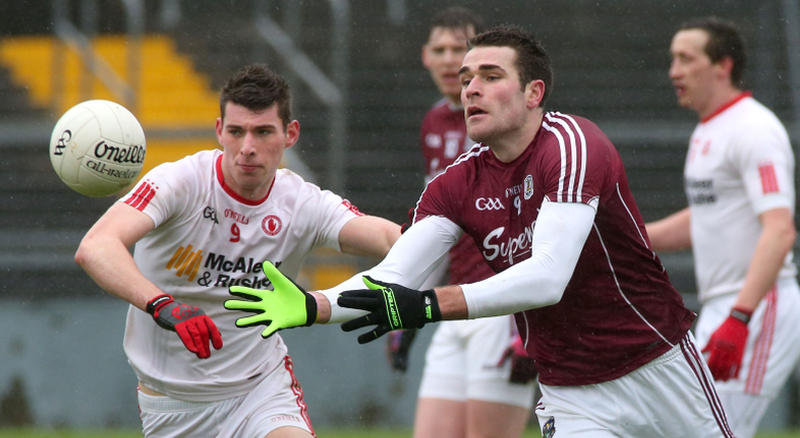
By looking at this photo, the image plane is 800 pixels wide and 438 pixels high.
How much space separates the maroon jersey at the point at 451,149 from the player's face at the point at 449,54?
105 millimetres

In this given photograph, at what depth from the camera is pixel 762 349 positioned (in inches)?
208

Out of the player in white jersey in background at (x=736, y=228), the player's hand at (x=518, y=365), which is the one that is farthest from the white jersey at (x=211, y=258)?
the player in white jersey in background at (x=736, y=228)

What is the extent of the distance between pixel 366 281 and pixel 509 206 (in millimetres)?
720

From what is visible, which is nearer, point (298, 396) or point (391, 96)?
point (298, 396)

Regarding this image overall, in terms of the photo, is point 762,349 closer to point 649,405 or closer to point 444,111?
point 649,405

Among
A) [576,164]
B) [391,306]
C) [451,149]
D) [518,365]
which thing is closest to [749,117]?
[451,149]

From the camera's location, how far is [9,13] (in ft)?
46.0

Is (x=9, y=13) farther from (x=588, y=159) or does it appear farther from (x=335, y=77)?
(x=588, y=159)

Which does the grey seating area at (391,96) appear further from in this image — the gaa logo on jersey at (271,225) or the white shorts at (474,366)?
the gaa logo on jersey at (271,225)

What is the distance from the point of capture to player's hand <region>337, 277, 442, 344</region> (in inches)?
126

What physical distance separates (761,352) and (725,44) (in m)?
1.63

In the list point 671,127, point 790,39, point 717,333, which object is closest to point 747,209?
point 717,333

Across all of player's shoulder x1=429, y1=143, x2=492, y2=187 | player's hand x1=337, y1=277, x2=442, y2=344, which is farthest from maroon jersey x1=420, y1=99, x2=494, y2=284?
player's hand x1=337, y1=277, x2=442, y2=344

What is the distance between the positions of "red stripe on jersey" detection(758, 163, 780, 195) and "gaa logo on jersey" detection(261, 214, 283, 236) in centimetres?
234
